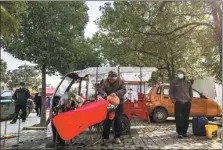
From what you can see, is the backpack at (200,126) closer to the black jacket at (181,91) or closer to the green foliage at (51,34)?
the black jacket at (181,91)

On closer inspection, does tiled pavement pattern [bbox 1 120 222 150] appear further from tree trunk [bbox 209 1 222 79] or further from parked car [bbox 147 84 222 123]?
parked car [bbox 147 84 222 123]

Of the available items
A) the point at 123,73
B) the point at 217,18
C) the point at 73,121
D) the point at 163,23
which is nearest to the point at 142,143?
the point at 73,121

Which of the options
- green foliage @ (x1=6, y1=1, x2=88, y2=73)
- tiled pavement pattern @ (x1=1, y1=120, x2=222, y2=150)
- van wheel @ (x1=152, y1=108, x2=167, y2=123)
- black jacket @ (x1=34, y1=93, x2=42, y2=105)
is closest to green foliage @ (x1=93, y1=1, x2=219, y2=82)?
van wheel @ (x1=152, y1=108, x2=167, y2=123)

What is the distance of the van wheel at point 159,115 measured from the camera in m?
16.2

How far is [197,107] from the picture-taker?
16359 millimetres

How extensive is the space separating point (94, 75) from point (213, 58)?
30.1ft

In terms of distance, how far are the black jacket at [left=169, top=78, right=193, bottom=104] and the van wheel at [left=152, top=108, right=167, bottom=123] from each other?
20.5 ft

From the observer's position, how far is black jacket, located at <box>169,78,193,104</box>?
997 cm

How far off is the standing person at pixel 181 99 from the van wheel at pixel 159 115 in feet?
20.0

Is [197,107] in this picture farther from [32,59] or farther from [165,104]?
[32,59]

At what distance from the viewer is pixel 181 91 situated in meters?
9.98

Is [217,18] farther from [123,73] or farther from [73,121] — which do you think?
[73,121]

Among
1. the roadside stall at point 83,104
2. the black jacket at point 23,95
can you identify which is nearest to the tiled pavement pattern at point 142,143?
the roadside stall at point 83,104

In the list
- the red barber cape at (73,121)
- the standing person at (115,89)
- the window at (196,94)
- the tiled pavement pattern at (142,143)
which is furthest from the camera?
the window at (196,94)
